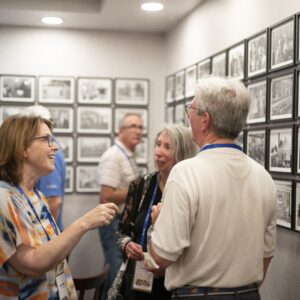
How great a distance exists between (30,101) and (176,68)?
4.74 feet

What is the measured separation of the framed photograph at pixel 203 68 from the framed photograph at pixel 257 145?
0.94m

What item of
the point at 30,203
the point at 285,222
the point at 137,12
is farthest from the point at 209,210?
the point at 137,12

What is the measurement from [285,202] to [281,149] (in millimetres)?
274

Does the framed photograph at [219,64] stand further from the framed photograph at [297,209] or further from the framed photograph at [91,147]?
the framed photograph at [91,147]

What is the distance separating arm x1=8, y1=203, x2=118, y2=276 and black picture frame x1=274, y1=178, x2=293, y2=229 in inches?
44.2

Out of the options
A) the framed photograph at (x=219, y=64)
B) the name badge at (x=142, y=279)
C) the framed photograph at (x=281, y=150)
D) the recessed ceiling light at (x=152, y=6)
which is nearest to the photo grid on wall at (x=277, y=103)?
the framed photograph at (x=281, y=150)

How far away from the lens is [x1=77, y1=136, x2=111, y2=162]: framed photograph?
527 cm

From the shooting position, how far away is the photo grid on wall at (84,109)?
520cm

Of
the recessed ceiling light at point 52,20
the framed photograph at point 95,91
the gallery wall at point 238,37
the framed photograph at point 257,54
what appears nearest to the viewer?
the gallery wall at point 238,37

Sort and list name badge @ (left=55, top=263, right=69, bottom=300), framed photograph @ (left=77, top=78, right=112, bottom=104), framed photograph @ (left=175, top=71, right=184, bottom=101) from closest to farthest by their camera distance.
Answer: name badge @ (left=55, top=263, right=69, bottom=300), framed photograph @ (left=175, top=71, right=184, bottom=101), framed photograph @ (left=77, top=78, right=112, bottom=104)

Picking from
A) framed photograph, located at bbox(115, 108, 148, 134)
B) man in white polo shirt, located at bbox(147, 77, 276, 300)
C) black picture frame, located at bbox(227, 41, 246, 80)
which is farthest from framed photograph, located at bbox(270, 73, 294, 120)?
framed photograph, located at bbox(115, 108, 148, 134)

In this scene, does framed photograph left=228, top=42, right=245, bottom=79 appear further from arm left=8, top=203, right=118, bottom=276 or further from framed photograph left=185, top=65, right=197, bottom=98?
arm left=8, top=203, right=118, bottom=276

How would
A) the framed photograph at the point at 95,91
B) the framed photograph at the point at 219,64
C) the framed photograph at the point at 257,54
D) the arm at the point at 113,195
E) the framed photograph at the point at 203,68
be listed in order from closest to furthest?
1. the framed photograph at the point at 257,54
2. the framed photograph at the point at 219,64
3. the framed photograph at the point at 203,68
4. the arm at the point at 113,195
5. the framed photograph at the point at 95,91

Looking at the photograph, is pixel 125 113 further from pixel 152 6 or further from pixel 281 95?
pixel 281 95
